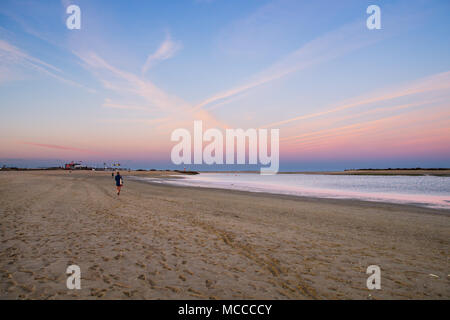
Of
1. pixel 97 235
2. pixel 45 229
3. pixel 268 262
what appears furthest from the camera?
pixel 45 229

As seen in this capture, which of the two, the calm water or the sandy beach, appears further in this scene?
the calm water

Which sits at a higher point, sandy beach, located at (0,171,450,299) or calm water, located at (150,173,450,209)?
sandy beach, located at (0,171,450,299)

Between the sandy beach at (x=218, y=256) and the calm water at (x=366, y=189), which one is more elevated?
the sandy beach at (x=218, y=256)

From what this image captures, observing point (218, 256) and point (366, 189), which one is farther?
point (366, 189)

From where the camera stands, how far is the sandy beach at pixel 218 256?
550cm

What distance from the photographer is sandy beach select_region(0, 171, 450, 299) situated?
550 cm

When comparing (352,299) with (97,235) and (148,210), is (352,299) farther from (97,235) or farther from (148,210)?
(148,210)

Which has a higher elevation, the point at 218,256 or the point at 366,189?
the point at 218,256

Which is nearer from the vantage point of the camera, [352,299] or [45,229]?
[352,299]

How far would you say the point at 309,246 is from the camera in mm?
8945

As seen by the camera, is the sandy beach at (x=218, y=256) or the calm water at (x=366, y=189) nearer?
the sandy beach at (x=218, y=256)

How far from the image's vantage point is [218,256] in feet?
25.5
